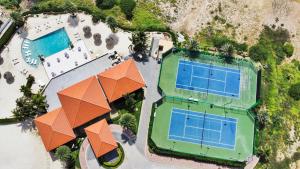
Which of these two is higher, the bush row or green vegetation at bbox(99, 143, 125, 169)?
the bush row

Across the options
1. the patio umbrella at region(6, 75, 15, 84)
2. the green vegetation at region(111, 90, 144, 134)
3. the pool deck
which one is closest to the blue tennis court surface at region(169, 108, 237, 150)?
the green vegetation at region(111, 90, 144, 134)

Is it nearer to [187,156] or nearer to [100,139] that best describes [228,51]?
[187,156]

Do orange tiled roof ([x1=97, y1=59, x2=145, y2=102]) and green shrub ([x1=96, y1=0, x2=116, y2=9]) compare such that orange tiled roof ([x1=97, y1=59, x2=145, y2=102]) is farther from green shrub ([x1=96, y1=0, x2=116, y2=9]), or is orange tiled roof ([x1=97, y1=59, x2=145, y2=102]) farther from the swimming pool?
green shrub ([x1=96, y1=0, x2=116, y2=9])

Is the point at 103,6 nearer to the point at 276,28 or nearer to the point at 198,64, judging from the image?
the point at 198,64

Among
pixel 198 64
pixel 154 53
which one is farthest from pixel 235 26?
pixel 154 53

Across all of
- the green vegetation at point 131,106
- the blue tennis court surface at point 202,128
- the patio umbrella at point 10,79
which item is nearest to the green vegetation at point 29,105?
the patio umbrella at point 10,79

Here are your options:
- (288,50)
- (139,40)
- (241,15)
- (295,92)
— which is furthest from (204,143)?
(241,15)
